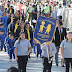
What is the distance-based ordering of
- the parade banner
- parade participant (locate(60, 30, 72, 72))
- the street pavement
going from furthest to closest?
the street pavement, the parade banner, parade participant (locate(60, 30, 72, 72))

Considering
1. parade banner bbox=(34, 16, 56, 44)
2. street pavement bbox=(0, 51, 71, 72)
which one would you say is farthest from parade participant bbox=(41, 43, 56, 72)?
street pavement bbox=(0, 51, 71, 72)

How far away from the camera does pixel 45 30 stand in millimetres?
11195

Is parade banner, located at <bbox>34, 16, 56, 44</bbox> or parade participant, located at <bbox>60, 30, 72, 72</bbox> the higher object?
parade banner, located at <bbox>34, 16, 56, 44</bbox>

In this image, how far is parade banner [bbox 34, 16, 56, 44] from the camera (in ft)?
36.7

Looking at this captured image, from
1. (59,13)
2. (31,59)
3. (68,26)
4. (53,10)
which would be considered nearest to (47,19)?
(31,59)

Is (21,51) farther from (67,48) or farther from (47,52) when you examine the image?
(67,48)

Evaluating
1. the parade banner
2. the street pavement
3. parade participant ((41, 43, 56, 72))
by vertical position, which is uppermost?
the parade banner

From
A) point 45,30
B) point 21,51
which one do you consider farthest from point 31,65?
point 21,51

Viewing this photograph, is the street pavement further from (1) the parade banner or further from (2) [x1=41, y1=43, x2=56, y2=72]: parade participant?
(2) [x1=41, y1=43, x2=56, y2=72]: parade participant

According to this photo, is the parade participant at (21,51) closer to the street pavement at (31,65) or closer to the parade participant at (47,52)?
the parade participant at (47,52)

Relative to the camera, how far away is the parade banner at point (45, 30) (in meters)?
11.2

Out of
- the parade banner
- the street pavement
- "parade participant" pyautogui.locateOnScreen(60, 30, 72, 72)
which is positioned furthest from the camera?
the street pavement

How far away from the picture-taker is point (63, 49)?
10.8m

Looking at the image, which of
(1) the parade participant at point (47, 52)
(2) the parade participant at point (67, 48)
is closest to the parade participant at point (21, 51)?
(1) the parade participant at point (47, 52)
